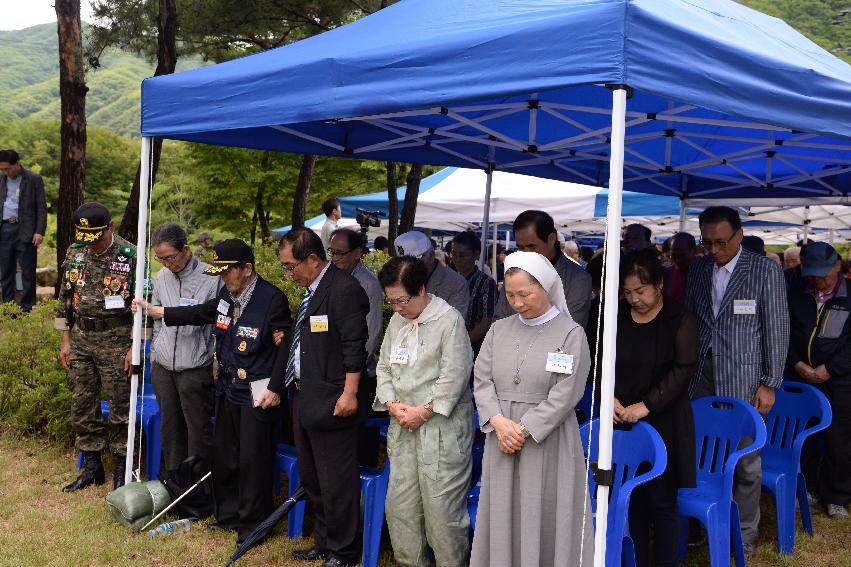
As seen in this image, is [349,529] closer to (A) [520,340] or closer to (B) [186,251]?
(A) [520,340]

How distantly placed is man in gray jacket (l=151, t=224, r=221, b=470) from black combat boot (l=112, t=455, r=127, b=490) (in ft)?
1.65

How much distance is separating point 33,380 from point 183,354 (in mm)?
2286

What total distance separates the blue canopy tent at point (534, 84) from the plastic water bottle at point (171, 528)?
0.56 m

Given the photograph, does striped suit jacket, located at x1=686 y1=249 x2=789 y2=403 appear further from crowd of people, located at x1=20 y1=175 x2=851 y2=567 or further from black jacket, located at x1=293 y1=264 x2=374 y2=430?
black jacket, located at x1=293 y1=264 x2=374 y2=430

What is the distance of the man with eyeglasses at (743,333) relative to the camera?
14.0 ft

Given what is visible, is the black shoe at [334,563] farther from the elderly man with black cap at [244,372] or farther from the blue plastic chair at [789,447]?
the blue plastic chair at [789,447]

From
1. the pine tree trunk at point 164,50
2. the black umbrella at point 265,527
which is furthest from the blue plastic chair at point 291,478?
the pine tree trunk at point 164,50

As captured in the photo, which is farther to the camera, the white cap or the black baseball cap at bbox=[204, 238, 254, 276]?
the white cap

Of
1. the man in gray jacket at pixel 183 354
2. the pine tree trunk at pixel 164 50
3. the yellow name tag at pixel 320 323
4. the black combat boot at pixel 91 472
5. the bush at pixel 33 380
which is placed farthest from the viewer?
the pine tree trunk at pixel 164 50

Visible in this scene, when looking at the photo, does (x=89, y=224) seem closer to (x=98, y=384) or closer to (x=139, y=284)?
(x=139, y=284)

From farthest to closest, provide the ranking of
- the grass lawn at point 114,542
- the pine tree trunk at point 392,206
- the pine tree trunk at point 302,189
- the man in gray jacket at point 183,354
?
the pine tree trunk at point 392,206
the pine tree trunk at point 302,189
the man in gray jacket at point 183,354
the grass lawn at point 114,542

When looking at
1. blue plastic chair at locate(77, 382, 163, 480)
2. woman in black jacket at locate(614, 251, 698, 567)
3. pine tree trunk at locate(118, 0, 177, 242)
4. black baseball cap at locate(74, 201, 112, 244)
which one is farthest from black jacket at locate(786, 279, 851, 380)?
pine tree trunk at locate(118, 0, 177, 242)

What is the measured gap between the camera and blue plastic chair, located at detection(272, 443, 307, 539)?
459cm

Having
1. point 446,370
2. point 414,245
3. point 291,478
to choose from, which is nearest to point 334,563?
point 291,478
